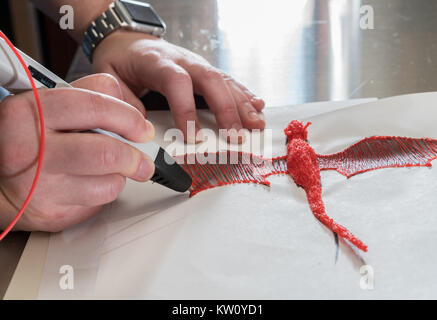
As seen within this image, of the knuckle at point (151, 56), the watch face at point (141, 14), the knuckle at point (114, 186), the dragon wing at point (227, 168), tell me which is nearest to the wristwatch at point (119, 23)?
the watch face at point (141, 14)

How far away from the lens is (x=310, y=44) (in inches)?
40.9

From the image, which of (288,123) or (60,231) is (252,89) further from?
(60,231)

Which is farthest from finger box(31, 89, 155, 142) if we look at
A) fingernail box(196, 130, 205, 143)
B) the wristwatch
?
the wristwatch

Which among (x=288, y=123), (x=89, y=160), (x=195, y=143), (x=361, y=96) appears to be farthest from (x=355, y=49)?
(x=89, y=160)

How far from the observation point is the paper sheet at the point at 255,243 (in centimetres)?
43

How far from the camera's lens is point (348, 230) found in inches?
19.7

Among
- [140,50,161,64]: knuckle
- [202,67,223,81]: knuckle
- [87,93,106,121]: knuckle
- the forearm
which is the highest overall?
the forearm

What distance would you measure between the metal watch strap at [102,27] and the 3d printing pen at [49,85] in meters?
0.41

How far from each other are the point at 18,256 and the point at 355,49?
0.80 m

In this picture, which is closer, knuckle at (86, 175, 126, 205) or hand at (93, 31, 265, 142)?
knuckle at (86, 175, 126, 205)

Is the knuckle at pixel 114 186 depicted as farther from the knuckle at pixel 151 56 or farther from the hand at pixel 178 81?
the knuckle at pixel 151 56

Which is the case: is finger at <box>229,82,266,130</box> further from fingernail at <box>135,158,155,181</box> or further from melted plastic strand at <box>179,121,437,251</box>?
fingernail at <box>135,158,155,181</box>

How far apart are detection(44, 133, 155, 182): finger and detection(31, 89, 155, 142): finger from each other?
0.01 meters

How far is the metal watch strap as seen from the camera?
2.96 ft
